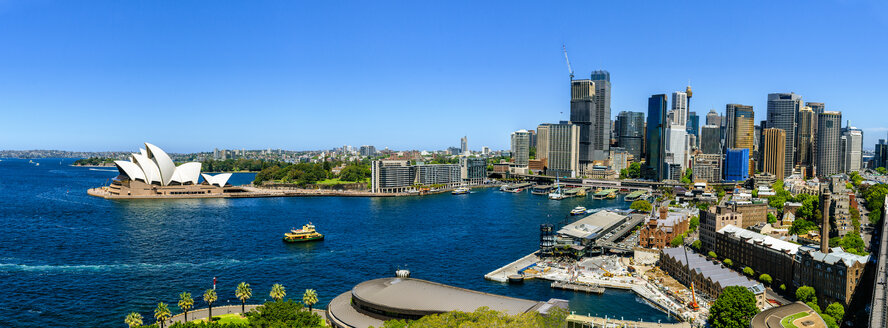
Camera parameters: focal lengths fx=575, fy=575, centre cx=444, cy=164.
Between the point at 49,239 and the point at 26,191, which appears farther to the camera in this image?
the point at 26,191

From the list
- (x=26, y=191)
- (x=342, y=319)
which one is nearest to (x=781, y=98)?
(x=342, y=319)

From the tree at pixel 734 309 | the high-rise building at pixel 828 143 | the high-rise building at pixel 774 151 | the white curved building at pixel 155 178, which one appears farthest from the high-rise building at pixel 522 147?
the tree at pixel 734 309

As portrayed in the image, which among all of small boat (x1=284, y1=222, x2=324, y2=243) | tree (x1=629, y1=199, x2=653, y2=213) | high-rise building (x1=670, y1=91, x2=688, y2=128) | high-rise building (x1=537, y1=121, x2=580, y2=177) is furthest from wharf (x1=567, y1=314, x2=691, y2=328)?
high-rise building (x1=670, y1=91, x2=688, y2=128)

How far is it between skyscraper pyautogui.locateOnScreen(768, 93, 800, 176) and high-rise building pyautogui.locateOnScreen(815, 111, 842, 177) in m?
4.71

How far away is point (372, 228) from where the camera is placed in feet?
154

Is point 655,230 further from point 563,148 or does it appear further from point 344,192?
point 563,148

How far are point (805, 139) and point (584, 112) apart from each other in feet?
156

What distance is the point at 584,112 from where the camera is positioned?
393 feet

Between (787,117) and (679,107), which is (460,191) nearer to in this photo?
(787,117)

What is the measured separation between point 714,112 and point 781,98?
54824mm

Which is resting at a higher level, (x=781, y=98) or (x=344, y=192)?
(x=781, y=98)

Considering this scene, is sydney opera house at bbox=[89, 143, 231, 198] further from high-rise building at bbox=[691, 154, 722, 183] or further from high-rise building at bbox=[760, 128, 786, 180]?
high-rise building at bbox=[760, 128, 786, 180]

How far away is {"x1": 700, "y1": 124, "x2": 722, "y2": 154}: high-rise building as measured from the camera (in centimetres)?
12410

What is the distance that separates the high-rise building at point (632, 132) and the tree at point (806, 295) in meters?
119
